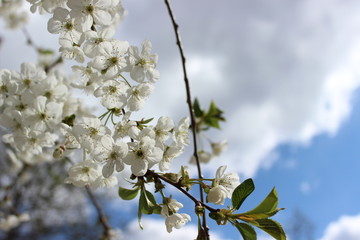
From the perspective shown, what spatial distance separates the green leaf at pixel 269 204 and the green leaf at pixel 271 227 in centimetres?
2

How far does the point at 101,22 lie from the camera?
3.57ft

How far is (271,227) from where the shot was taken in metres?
0.93

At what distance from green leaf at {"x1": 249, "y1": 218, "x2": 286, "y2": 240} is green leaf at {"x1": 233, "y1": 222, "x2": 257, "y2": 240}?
0.06ft

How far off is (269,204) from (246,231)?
0.10m

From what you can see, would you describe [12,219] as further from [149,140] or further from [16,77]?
[149,140]

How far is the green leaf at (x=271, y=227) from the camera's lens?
92cm

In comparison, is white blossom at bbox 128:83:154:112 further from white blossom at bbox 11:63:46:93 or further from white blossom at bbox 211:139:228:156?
white blossom at bbox 211:139:228:156

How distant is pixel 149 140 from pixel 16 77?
26.7 inches

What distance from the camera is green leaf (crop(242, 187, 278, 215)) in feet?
3.05

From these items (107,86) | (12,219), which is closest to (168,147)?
(107,86)

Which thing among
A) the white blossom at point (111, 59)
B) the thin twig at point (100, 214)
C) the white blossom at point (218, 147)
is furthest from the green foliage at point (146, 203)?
the white blossom at point (218, 147)

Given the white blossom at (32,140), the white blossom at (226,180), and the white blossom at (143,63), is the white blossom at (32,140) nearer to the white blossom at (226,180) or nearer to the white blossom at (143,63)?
the white blossom at (143,63)

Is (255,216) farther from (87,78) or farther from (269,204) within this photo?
(87,78)

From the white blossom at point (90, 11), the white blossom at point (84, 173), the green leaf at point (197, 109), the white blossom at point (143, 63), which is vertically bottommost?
the white blossom at point (84, 173)
